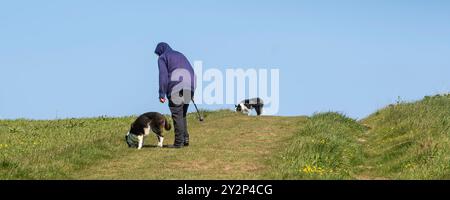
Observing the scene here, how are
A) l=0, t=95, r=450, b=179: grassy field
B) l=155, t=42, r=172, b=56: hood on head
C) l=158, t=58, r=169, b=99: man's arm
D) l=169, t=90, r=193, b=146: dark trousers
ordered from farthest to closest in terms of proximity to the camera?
l=155, t=42, r=172, b=56: hood on head < l=169, t=90, r=193, b=146: dark trousers < l=158, t=58, r=169, b=99: man's arm < l=0, t=95, r=450, b=179: grassy field

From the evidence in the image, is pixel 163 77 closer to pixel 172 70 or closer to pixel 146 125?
pixel 172 70

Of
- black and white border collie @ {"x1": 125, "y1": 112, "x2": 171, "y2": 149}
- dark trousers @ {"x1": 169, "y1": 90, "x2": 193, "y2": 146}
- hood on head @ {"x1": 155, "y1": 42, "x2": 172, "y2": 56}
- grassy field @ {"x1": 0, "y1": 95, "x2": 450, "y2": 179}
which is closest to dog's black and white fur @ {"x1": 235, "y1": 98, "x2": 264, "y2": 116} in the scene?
grassy field @ {"x1": 0, "y1": 95, "x2": 450, "y2": 179}

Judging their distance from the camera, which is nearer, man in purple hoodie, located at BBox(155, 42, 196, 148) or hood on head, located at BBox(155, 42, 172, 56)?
man in purple hoodie, located at BBox(155, 42, 196, 148)

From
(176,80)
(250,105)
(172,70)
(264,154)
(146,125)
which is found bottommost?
(264,154)

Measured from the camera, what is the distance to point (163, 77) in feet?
52.7

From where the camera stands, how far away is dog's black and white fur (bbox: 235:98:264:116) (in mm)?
33000

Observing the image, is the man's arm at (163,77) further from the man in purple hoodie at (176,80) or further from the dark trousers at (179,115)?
the dark trousers at (179,115)

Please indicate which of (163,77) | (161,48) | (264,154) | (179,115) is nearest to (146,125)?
(179,115)

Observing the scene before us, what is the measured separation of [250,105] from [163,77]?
17.8 m

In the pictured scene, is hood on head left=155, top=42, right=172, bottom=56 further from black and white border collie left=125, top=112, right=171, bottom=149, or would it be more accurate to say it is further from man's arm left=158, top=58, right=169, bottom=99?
black and white border collie left=125, top=112, right=171, bottom=149

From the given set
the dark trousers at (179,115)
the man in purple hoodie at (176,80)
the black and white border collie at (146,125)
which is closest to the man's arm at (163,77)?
the man in purple hoodie at (176,80)

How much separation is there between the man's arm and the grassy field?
1.48m
